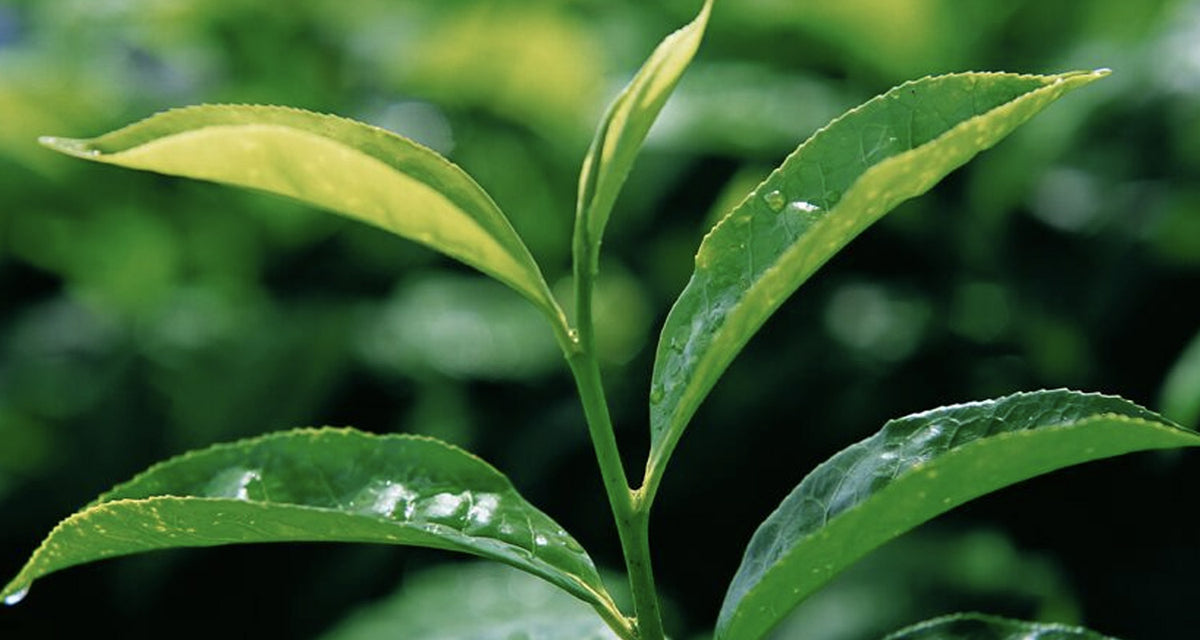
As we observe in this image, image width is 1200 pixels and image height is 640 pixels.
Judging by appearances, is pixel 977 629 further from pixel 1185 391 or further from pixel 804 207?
pixel 1185 391

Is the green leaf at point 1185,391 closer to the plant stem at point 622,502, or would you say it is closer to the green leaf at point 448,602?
the green leaf at point 448,602

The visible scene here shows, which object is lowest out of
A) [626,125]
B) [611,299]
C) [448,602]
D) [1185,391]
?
[626,125]

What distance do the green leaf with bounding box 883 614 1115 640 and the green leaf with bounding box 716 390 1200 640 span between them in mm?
72

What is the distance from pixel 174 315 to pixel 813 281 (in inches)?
40.1

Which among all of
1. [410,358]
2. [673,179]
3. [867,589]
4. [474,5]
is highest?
[474,5]

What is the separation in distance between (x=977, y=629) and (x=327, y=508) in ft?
0.96

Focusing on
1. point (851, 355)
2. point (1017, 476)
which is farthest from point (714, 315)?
point (851, 355)

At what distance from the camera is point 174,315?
223 cm

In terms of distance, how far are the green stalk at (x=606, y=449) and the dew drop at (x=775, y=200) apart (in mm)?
91

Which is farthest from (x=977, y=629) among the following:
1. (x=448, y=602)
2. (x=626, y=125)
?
(x=448, y=602)

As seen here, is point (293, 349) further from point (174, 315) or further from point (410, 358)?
point (174, 315)

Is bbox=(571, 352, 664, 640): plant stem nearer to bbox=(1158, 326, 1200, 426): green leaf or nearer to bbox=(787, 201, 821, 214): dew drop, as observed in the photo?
bbox=(787, 201, 821, 214): dew drop

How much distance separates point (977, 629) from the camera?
63 cm

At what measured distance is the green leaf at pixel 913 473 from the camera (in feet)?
1.61
